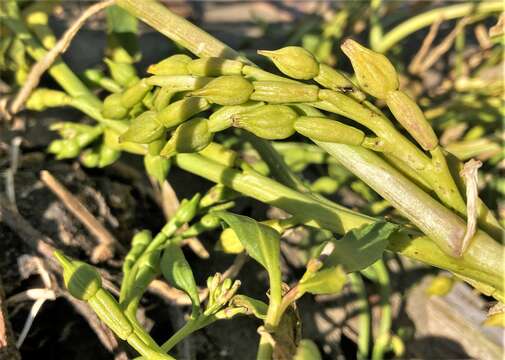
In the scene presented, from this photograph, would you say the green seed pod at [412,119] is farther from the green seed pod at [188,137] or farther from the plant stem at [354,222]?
the green seed pod at [188,137]

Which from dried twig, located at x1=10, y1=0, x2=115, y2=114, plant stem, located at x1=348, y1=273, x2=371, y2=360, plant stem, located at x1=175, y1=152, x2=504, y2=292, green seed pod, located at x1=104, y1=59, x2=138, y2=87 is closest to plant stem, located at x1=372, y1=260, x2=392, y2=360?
plant stem, located at x1=348, y1=273, x2=371, y2=360

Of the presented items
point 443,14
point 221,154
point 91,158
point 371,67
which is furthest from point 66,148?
point 443,14

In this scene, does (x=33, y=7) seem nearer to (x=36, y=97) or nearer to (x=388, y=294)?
(x=36, y=97)

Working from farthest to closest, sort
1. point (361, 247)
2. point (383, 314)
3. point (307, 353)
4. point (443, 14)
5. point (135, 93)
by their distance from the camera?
1. point (443, 14)
2. point (383, 314)
3. point (135, 93)
4. point (361, 247)
5. point (307, 353)

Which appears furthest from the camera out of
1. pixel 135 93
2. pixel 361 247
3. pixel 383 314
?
pixel 383 314

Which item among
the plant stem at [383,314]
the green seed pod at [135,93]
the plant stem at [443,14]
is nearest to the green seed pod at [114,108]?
the green seed pod at [135,93]

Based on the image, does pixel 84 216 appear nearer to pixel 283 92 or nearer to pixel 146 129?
pixel 146 129

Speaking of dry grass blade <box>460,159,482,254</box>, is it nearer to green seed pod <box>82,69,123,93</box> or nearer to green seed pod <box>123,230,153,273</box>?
green seed pod <box>123,230,153,273</box>
